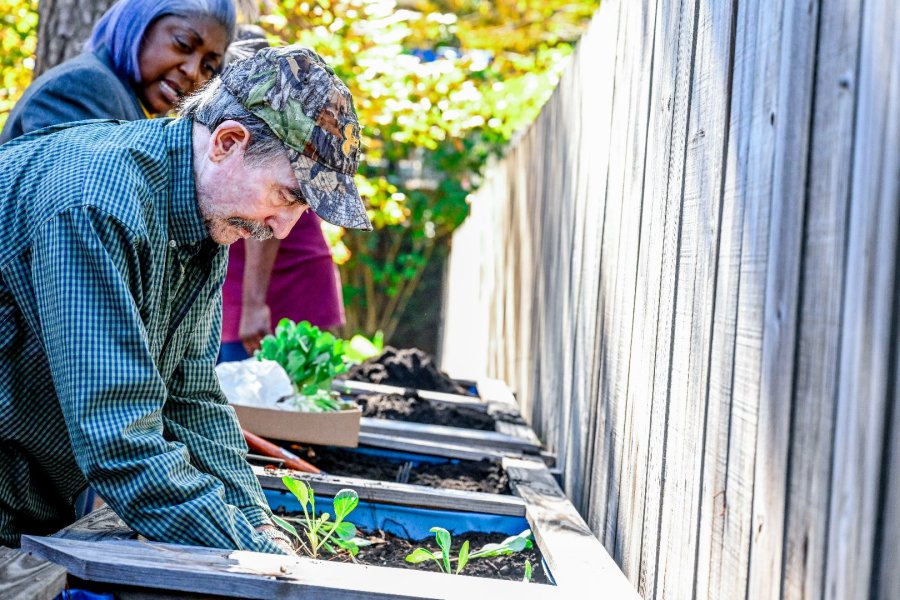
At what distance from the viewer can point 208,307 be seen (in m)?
2.27

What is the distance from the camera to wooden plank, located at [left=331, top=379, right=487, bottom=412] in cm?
462

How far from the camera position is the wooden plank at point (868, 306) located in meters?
1.15

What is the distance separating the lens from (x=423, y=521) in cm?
269

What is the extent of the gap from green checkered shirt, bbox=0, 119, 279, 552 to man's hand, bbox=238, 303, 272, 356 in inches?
85.8

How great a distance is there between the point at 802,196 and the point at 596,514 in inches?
62.7

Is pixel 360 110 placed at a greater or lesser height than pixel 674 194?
greater

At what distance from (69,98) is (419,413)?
2028 millimetres

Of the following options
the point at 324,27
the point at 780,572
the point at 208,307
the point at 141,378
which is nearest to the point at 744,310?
the point at 780,572

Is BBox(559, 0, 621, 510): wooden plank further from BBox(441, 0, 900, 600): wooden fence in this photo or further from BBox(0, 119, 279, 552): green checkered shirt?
BBox(0, 119, 279, 552): green checkered shirt

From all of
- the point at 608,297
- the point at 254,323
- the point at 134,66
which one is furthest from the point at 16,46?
the point at 608,297

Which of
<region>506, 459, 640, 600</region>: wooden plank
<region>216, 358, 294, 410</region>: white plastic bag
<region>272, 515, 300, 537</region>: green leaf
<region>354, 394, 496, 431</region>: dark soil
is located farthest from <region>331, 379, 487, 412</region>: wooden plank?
<region>272, 515, 300, 537</region>: green leaf

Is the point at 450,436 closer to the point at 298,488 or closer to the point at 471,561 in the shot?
the point at 471,561

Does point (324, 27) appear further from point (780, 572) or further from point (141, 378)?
point (780, 572)

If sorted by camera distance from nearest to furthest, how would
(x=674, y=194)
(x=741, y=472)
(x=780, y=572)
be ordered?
(x=780, y=572) < (x=741, y=472) < (x=674, y=194)
